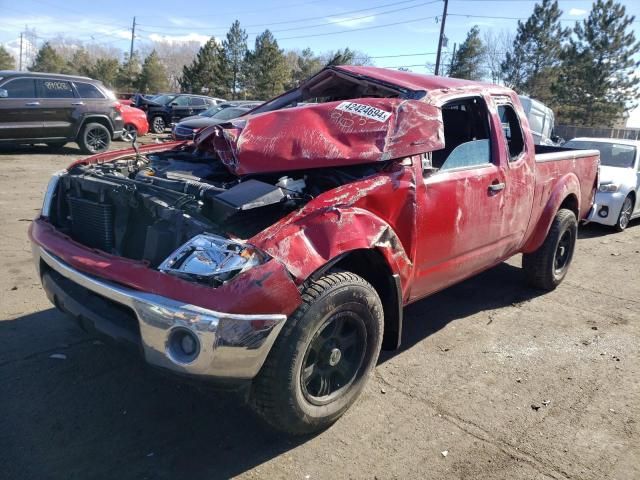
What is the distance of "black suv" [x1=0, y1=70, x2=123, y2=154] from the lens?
11969mm

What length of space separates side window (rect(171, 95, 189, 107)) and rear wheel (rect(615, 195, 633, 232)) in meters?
18.7

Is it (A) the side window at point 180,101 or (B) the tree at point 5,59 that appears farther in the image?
(B) the tree at point 5,59

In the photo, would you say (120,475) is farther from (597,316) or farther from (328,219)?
(597,316)

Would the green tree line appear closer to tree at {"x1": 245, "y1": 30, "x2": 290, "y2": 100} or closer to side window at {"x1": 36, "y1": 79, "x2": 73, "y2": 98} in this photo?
tree at {"x1": 245, "y1": 30, "x2": 290, "y2": 100}

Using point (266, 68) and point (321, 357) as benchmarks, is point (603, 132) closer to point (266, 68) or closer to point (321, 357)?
point (266, 68)

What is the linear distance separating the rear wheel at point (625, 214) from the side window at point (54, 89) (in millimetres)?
12067

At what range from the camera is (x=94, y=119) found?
13.3 m

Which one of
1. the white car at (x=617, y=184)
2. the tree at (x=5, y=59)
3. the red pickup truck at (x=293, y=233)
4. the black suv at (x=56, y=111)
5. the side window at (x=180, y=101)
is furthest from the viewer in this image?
the tree at (x=5, y=59)

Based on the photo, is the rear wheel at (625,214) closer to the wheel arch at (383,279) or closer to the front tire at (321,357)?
the wheel arch at (383,279)

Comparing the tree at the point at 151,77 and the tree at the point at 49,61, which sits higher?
the tree at the point at 49,61

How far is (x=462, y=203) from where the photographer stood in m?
3.65

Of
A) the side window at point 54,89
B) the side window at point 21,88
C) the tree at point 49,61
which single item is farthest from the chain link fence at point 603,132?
A: the tree at point 49,61

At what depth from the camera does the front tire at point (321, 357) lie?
8.37 feet

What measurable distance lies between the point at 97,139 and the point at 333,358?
1256 centimetres
